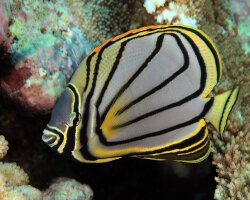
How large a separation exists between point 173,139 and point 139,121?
268mm

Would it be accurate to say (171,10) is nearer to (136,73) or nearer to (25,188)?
(136,73)

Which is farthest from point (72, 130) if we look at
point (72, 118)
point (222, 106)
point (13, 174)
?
point (222, 106)

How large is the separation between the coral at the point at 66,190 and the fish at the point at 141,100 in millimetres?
591

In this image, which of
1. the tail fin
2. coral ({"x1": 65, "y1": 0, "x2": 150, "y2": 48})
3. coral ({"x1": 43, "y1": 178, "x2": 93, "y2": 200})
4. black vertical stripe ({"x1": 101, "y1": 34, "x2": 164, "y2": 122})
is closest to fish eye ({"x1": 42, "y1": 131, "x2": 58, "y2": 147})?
black vertical stripe ({"x1": 101, "y1": 34, "x2": 164, "y2": 122})

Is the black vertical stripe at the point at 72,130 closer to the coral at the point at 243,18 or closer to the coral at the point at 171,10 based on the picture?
the coral at the point at 171,10

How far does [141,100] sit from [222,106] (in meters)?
0.53

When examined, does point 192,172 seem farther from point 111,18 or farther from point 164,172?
point 111,18

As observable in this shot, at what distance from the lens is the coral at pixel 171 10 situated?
3023mm

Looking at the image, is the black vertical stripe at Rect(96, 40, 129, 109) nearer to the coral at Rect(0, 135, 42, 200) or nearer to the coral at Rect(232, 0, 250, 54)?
the coral at Rect(0, 135, 42, 200)

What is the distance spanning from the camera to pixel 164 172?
10.6 feet

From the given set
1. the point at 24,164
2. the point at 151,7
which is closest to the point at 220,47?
the point at 151,7

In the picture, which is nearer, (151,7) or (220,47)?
(151,7)

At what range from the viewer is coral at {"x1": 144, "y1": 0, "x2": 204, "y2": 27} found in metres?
3.02

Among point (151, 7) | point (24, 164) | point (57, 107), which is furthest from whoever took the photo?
point (151, 7)
